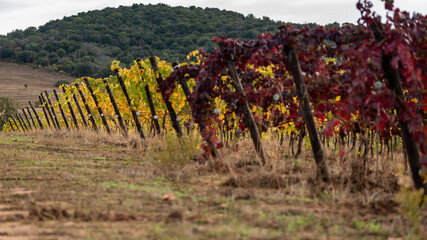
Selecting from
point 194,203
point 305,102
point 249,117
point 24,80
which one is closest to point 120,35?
point 24,80

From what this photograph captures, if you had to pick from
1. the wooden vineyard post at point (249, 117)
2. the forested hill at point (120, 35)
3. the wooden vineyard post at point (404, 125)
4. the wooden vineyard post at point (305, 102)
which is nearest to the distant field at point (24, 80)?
the forested hill at point (120, 35)

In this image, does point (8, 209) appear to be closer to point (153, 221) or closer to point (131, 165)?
point (153, 221)

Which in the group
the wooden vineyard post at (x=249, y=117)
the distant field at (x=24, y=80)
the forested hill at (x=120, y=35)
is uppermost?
the forested hill at (x=120, y=35)

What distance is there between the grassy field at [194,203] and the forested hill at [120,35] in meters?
39.8

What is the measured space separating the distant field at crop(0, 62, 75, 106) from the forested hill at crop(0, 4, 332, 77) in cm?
197

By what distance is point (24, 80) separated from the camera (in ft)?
183

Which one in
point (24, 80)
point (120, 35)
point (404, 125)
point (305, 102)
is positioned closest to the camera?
point (404, 125)

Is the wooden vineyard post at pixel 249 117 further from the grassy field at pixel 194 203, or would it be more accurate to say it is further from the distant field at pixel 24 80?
the distant field at pixel 24 80

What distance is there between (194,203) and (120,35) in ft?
193

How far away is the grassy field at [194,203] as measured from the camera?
281 cm

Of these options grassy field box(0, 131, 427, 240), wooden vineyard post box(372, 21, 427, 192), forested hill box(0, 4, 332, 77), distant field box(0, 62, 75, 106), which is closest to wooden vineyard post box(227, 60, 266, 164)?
grassy field box(0, 131, 427, 240)

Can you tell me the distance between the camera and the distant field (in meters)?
48.8

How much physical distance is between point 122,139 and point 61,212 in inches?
275

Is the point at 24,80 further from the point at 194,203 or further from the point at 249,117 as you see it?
the point at 194,203
